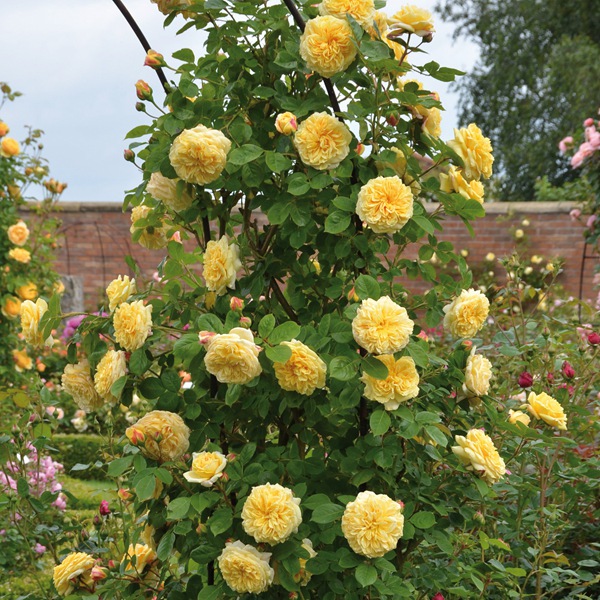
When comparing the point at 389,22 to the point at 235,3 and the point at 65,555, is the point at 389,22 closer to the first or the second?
the point at 235,3

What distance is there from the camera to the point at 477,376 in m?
1.54

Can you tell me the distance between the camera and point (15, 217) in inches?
188

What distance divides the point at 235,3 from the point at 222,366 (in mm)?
703

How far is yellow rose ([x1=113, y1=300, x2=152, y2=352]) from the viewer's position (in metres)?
1.51

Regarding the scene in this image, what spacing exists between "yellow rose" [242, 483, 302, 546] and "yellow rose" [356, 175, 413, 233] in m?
0.48

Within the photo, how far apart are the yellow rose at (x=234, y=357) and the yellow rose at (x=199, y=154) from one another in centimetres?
30

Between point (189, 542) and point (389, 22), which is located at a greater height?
point (389, 22)

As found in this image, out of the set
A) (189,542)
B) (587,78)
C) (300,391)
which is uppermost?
(587,78)

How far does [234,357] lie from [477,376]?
1.58 ft

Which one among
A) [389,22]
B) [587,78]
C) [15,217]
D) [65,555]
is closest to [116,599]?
[65,555]

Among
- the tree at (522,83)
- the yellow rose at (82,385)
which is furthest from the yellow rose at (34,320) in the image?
the tree at (522,83)

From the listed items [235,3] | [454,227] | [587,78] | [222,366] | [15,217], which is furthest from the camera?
[587,78]

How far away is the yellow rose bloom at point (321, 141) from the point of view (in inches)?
57.7

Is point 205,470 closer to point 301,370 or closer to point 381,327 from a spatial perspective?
→ point 301,370
